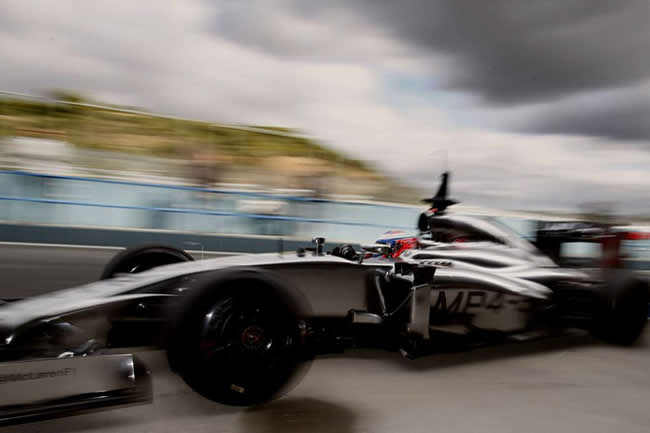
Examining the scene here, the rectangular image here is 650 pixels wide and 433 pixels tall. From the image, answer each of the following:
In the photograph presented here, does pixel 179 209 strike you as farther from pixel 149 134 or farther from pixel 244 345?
pixel 244 345

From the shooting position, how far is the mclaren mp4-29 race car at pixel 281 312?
175cm

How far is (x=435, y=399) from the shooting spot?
7.50 feet

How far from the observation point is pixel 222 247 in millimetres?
8555

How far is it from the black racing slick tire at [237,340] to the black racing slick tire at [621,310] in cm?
217

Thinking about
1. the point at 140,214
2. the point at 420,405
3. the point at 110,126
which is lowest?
the point at 420,405

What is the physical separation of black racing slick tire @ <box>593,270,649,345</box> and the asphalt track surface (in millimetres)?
144

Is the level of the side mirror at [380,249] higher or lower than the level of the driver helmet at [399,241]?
A: lower

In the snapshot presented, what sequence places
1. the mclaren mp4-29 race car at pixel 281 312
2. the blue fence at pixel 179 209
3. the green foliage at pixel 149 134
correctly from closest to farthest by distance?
the mclaren mp4-29 race car at pixel 281 312, the blue fence at pixel 179 209, the green foliage at pixel 149 134

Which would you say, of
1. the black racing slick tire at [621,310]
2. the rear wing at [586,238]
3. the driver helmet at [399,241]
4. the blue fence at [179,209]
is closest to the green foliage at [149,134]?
the blue fence at [179,209]

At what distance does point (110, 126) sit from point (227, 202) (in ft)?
14.2

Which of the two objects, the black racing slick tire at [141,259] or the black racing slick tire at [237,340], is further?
the black racing slick tire at [141,259]

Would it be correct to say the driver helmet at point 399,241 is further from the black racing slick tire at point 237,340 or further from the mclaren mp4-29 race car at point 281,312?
the black racing slick tire at point 237,340

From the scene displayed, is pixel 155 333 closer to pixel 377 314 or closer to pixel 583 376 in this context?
pixel 377 314

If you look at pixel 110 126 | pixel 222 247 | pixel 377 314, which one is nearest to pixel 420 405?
pixel 377 314
